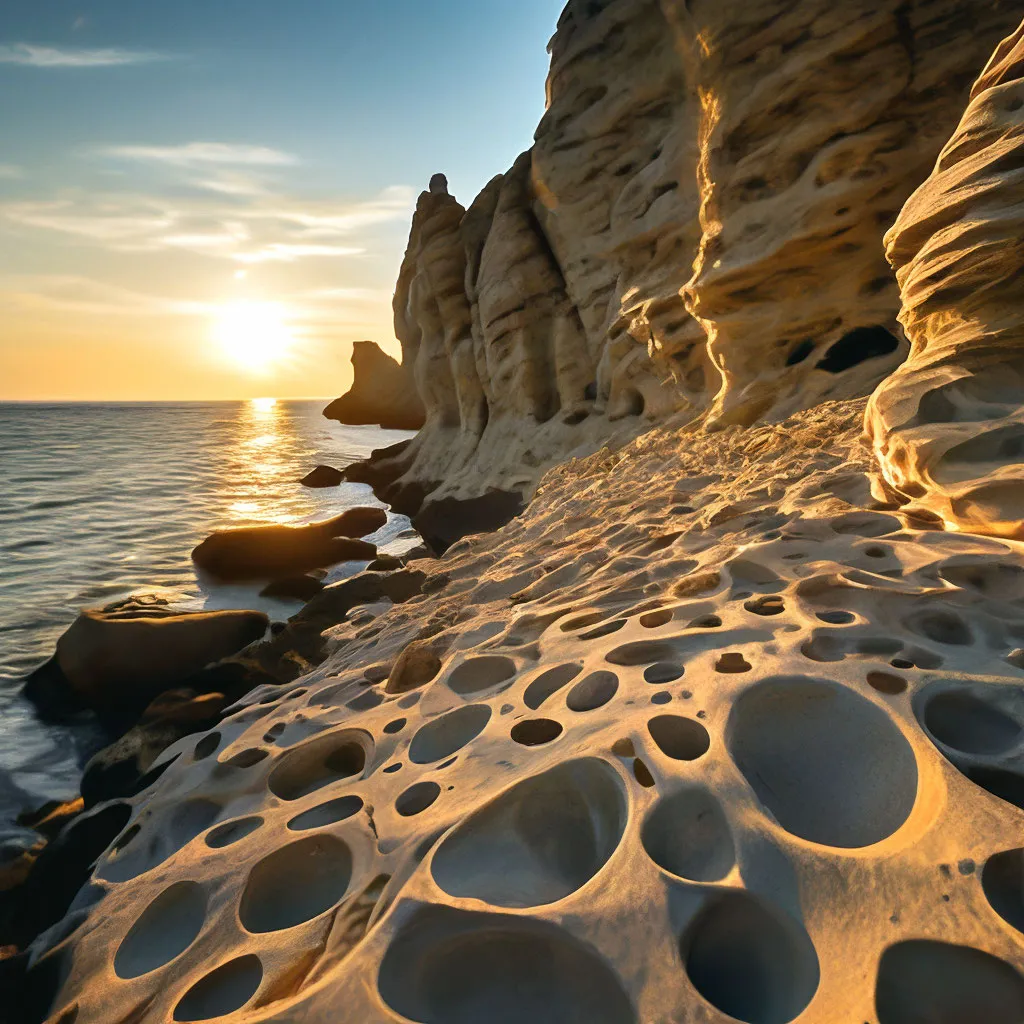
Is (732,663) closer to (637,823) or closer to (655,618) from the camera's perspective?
(655,618)

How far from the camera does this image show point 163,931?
74.9 inches

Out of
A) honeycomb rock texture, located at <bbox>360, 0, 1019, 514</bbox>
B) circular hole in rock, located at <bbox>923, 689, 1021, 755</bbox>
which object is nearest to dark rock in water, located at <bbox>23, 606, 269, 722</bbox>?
circular hole in rock, located at <bbox>923, 689, 1021, 755</bbox>

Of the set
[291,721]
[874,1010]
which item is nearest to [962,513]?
[874,1010]

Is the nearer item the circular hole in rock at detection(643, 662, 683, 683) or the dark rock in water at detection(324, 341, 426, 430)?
the circular hole in rock at detection(643, 662, 683, 683)

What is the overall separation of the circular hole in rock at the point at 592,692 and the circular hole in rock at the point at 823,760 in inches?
19.0

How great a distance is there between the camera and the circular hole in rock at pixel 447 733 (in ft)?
7.41

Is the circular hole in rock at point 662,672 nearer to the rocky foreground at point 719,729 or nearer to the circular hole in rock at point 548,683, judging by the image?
the rocky foreground at point 719,729

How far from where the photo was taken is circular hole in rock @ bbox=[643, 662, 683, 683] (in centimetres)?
213

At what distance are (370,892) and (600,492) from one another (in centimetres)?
496

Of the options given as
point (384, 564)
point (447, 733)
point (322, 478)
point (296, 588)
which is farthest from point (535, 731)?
point (322, 478)

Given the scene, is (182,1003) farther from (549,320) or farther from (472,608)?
(549,320)

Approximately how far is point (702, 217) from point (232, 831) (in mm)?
7687

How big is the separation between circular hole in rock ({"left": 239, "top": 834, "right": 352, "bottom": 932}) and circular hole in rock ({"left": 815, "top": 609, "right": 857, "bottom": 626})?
176 centimetres

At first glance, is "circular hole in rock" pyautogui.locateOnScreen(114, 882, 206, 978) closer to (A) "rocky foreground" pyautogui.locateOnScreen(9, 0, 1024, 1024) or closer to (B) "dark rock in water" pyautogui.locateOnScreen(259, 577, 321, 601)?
(A) "rocky foreground" pyautogui.locateOnScreen(9, 0, 1024, 1024)
